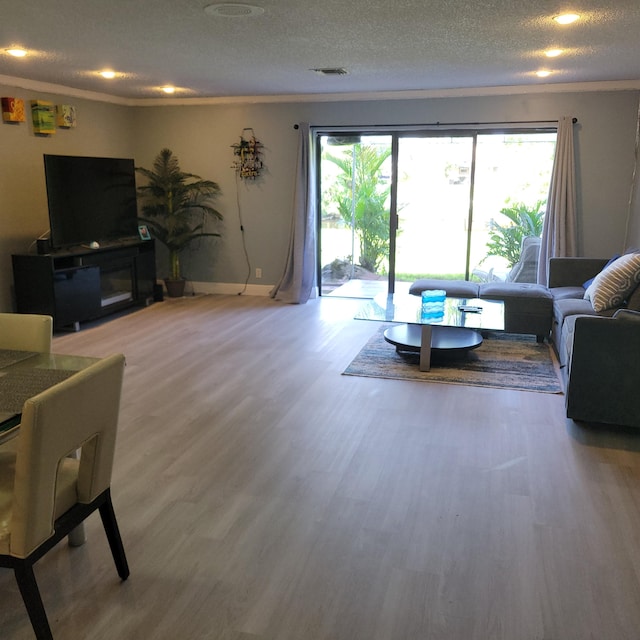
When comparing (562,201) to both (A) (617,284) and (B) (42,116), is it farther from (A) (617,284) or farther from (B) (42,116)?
(B) (42,116)

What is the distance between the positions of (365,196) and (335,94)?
118 centimetres

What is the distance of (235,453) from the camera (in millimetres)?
3180

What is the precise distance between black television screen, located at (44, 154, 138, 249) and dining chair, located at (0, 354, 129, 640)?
4.07 metres

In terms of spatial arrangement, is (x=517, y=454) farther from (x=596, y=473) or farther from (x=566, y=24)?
(x=566, y=24)

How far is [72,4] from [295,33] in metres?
1.31

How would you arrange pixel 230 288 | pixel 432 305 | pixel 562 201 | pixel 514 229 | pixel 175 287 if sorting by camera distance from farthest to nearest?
pixel 230 288
pixel 175 287
pixel 514 229
pixel 562 201
pixel 432 305

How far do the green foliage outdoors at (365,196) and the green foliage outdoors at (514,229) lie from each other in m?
1.23

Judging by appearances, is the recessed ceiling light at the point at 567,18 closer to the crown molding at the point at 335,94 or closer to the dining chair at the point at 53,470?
the crown molding at the point at 335,94

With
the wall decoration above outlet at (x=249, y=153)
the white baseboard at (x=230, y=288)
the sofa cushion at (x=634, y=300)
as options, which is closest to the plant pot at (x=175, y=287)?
the white baseboard at (x=230, y=288)

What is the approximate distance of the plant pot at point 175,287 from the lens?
7.32 meters

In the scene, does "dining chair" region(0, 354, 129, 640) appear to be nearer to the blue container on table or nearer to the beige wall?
the blue container on table

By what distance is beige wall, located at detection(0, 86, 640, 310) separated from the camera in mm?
5914

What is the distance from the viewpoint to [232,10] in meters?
3.27

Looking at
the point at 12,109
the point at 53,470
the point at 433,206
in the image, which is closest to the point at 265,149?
the point at 433,206
